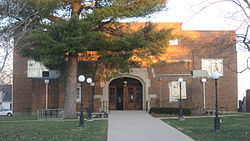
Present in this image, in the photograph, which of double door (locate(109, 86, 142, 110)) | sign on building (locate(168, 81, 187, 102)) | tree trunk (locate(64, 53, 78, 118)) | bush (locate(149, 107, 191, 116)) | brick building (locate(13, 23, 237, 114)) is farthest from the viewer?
double door (locate(109, 86, 142, 110))

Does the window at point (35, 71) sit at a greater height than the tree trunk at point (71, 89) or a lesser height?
greater

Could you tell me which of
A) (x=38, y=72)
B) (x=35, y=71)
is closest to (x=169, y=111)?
(x=38, y=72)

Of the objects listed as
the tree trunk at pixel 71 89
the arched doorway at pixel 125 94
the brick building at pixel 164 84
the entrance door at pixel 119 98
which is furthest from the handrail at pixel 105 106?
the tree trunk at pixel 71 89

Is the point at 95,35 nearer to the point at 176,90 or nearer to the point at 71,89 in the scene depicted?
the point at 71,89

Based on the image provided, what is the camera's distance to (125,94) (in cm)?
3089

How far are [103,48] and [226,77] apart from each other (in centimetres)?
1429

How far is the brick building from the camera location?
29.1 meters

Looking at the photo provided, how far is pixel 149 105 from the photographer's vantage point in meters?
28.9

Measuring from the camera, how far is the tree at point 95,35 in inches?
760

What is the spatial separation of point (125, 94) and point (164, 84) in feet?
13.1

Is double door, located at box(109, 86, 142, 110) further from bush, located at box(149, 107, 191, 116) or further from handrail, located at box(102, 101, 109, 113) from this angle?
bush, located at box(149, 107, 191, 116)

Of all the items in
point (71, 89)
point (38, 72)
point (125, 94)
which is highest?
point (38, 72)

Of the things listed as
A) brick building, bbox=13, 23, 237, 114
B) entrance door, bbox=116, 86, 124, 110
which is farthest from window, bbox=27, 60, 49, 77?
entrance door, bbox=116, 86, 124, 110

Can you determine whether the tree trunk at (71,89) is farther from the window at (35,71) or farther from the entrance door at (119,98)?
the entrance door at (119,98)
